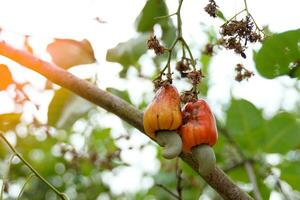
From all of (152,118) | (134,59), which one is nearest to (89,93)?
(152,118)

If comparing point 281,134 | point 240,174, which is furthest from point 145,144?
point 281,134

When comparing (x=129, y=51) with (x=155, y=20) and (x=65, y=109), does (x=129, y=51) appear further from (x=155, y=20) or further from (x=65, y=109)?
(x=65, y=109)

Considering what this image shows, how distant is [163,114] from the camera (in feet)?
3.61

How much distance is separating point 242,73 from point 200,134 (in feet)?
1.25

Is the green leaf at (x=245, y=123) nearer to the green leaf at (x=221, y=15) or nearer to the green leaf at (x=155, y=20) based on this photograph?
the green leaf at (x=155, y=20)

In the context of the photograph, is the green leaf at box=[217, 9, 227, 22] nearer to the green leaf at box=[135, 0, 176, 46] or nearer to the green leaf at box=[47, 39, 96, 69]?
the green leaf at box=[135, 0, 176, 46]

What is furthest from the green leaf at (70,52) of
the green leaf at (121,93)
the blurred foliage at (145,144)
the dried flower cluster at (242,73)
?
the dried flower cluster at (242,73)

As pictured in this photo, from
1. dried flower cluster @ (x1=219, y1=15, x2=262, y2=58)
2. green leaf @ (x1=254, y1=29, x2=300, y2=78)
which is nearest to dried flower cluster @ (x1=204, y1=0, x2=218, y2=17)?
dried flower cluster @ (x1=219, y1=15, x2=262, y2=58)

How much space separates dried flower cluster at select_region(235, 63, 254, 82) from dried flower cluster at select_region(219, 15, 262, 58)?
0.53ft

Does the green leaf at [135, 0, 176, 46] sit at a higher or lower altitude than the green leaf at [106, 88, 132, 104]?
higher

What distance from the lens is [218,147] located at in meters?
1.99

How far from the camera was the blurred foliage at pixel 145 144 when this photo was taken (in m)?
1.65

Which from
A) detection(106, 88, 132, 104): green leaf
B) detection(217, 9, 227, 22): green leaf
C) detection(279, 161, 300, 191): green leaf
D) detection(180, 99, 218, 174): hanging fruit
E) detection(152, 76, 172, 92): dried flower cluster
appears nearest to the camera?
detection(180, 99, 218, 174): hanging fruit

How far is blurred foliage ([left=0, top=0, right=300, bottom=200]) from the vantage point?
165 cm
